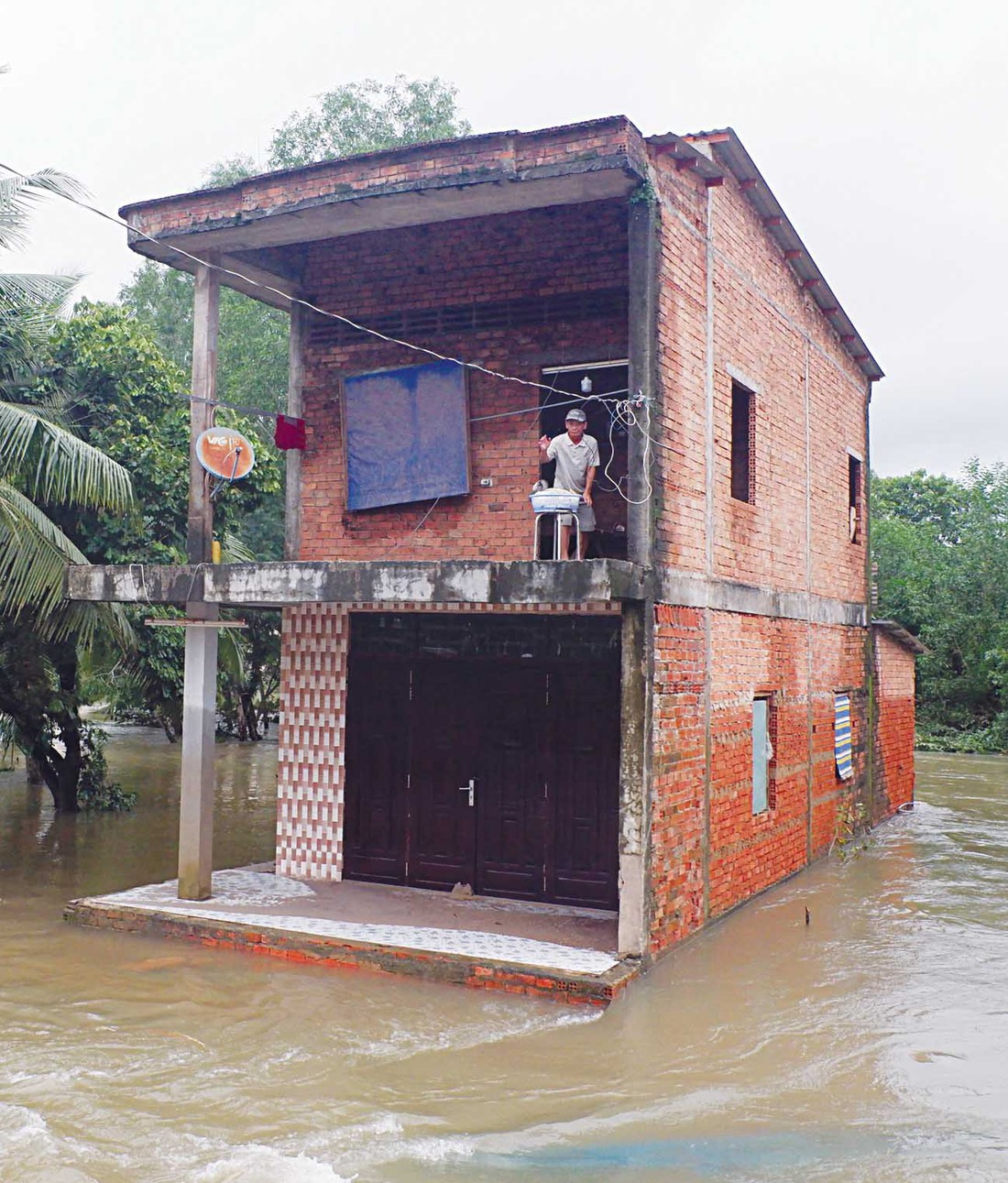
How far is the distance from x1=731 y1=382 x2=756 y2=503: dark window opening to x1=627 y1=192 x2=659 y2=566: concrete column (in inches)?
104

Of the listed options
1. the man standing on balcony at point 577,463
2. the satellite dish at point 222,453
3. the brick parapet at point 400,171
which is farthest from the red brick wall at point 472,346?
the brick parapet at point 400,171

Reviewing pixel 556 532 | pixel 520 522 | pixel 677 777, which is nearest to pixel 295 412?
pixel 520 522

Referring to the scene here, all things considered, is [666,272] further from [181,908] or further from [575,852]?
[181,908]

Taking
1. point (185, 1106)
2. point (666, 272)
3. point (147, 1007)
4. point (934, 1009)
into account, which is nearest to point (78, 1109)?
point (185, 1106)

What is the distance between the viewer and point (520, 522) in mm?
10016

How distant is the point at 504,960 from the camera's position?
8031mm

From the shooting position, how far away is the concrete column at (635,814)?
323 inches

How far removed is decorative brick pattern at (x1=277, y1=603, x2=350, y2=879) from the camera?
10727 millimetres

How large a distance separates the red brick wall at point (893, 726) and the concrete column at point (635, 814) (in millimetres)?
8276

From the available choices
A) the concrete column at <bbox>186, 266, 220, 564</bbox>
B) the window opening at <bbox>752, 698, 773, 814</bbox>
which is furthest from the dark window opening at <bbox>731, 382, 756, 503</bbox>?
the concrete column at <bbox>186, 266, 220, 564</bbox>

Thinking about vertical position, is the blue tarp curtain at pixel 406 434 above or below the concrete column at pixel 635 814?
above

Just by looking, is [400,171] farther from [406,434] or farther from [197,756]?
[197,756]

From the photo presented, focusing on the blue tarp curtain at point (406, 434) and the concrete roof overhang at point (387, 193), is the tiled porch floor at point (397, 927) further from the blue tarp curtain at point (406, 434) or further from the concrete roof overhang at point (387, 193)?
the concrete roof overhang at point (387, 193)

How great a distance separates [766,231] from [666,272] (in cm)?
319
